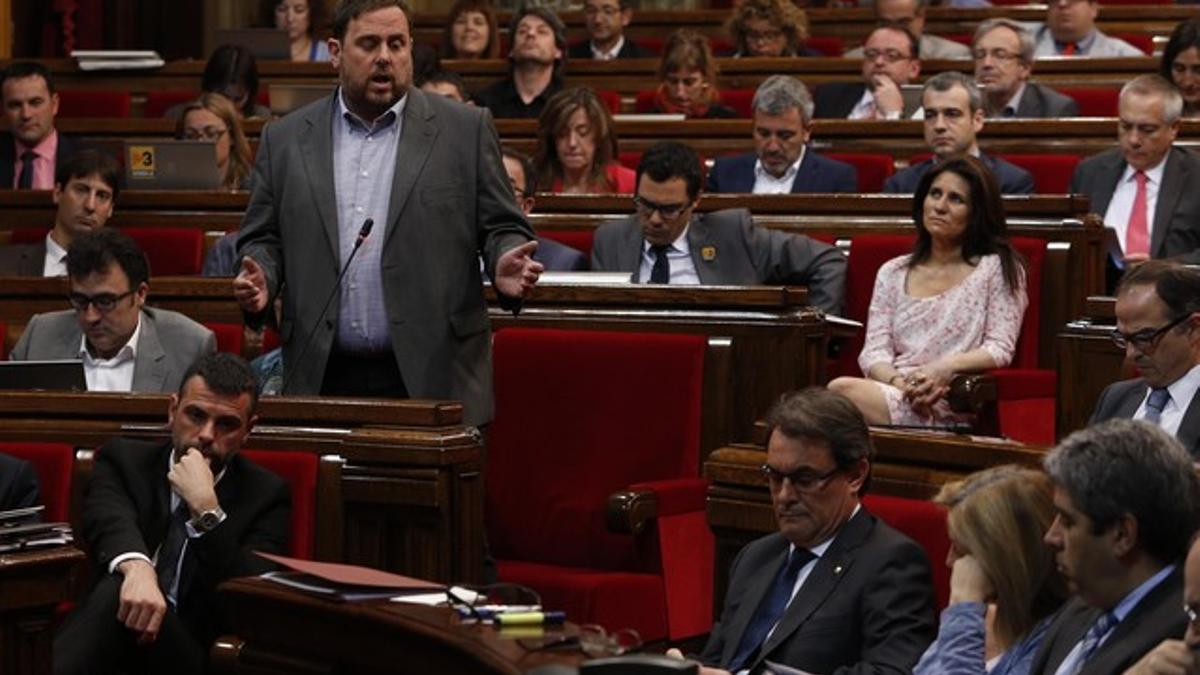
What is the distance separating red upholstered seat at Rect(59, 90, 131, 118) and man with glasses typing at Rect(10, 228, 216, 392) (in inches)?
133

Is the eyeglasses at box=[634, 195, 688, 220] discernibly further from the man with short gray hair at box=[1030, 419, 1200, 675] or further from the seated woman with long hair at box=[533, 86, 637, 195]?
the man with short gray hair at box=[1030, 419, 1200, 675]

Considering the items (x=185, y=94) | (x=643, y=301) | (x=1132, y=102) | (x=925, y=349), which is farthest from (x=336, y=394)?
(x=185, y=94)

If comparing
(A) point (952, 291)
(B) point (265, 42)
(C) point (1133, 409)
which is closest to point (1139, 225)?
(A) point (952, 291)

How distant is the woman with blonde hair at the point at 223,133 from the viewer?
6.20 metres

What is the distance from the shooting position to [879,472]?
3393mm

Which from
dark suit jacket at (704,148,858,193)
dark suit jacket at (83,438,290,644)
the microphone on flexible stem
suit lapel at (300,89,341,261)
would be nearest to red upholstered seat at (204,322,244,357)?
the microphone on flexible stem

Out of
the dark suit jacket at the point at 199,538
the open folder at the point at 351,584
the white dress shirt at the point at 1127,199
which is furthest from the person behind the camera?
the white dress shirt at the point at 1127,199

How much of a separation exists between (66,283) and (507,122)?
1891 mm

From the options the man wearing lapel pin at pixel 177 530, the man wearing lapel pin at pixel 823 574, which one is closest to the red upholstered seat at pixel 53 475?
the man wearing lapel pin at pixel 177 530

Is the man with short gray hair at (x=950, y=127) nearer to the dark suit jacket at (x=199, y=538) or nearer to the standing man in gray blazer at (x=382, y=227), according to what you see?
the standing man in gray blazer at (x=382, y=227)

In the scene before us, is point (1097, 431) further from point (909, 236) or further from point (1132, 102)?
point (1132, 102)

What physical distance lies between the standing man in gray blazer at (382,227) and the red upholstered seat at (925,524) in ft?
2.66

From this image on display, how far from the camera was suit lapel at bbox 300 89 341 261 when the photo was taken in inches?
149

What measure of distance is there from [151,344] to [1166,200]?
7.70 ft
